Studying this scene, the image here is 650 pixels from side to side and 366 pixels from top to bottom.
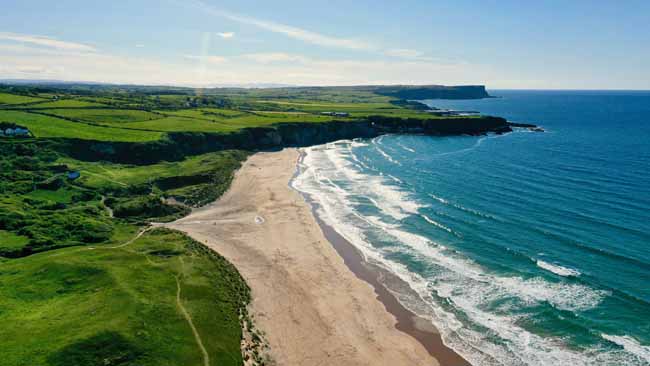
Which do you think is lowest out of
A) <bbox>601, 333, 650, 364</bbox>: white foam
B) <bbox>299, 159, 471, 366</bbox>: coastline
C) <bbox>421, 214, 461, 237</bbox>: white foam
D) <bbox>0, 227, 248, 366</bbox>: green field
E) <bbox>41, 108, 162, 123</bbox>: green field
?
<bbox>299, 159, 471, 366</bbox>: coastline

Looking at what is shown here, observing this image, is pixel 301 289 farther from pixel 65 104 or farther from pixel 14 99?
pixel 14 99

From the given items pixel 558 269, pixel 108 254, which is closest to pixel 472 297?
pixel 558 269

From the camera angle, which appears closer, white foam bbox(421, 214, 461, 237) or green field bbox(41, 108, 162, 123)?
white foam bbox(421, 214, 461, 237)

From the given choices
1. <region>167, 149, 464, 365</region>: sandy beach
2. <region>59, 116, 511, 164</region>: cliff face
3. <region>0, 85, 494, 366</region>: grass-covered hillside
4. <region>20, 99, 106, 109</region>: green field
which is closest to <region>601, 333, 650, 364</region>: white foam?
<region>167, 149, 464, 365</region>: sandy beach

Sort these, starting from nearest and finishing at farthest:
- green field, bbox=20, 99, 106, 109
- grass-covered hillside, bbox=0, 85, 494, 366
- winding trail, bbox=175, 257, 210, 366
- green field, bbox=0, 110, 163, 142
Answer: grass-covered hillside, bbox=0, 85, 494, 366 → winding trail, bbox=175, 257, 210, 366 → green field, bbox=0, 110, 163, 142 → green field, bbox=20, 99, 106, 109

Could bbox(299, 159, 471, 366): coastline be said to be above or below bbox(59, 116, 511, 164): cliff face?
below

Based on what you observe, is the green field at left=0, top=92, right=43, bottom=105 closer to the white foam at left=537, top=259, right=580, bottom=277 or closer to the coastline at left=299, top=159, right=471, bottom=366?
the coastline at left=299, top=159, right=471, bottom=366

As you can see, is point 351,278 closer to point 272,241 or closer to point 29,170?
point 272,241
